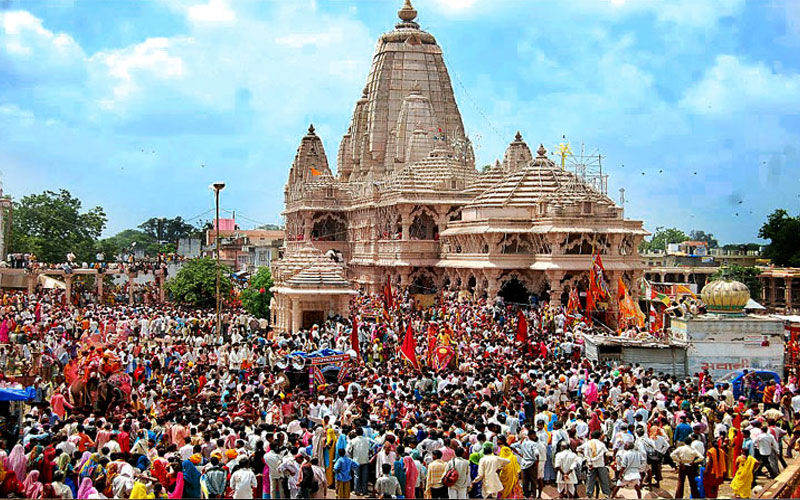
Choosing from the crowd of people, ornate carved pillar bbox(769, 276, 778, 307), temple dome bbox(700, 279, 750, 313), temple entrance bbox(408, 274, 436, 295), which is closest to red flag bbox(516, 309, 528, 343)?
the crowd of people

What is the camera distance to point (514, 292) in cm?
3825

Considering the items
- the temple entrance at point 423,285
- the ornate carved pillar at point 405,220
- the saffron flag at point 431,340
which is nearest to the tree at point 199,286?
the ornate carved pillar at point 405,220

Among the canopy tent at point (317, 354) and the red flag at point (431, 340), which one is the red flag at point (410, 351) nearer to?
the red flag at point (431, 340)

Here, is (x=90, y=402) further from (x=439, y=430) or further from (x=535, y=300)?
(x=535, y=300)

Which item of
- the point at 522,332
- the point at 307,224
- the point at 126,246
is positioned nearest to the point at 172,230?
the point at 126,246

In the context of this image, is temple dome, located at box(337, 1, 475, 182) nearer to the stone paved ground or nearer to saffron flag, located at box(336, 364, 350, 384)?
saffron flag, located at box(336, 364, 350, 384)

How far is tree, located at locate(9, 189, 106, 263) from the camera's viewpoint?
72.4 m

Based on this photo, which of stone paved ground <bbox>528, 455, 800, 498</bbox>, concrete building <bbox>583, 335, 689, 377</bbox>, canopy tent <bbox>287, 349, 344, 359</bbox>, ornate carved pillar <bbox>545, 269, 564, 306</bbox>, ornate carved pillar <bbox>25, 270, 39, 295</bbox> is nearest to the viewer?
Result: stone paved ground <bbox>528, 455, 800, 498</bbox>

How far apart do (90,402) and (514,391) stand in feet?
28.4

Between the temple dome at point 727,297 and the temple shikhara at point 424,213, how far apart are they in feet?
32.6

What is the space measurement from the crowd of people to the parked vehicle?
5.2 inches

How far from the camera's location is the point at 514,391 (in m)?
18.6

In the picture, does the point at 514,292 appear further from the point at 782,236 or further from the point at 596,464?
the point at 782,236

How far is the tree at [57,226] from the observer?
72.4m
